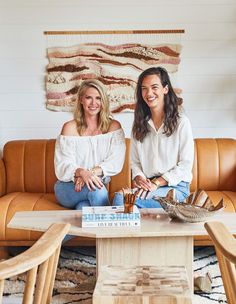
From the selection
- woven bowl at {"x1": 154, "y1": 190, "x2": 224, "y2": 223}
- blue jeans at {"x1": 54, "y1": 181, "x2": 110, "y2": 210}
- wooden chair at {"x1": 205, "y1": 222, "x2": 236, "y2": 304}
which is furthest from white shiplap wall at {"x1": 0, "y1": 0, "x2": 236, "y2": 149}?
wooden chair at {"x1": 205, "y1": 222, "x2": 236, "y2": 304}

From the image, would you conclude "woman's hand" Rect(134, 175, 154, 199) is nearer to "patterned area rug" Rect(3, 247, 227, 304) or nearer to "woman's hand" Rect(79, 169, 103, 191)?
"woman's hand" Rect(79, 169, 103, 191)

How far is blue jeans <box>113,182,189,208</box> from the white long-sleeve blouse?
0.04 metres

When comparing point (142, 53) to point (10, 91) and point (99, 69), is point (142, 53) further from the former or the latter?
point (10, 91)

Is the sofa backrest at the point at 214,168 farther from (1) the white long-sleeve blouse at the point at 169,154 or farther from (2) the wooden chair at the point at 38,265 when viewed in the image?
(2) the wooden chair at the point at 38,265

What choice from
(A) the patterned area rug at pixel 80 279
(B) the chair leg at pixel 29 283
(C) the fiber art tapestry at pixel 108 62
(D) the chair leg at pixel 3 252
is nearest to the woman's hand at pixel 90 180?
(A) the patterned area rug at pixel 80 279

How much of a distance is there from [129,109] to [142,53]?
0.47 m

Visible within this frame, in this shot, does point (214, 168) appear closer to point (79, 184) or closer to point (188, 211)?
point (79, 184)

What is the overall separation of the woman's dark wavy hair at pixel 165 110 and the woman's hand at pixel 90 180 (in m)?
0.37

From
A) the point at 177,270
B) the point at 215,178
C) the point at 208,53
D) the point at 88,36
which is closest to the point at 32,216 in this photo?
the point at 177,270

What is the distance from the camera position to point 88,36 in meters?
3.96

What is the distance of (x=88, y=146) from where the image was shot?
320cm

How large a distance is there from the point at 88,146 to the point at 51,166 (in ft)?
2.09

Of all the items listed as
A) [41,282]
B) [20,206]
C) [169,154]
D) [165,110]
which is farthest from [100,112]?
[41,282]

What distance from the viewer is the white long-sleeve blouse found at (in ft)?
9.81
